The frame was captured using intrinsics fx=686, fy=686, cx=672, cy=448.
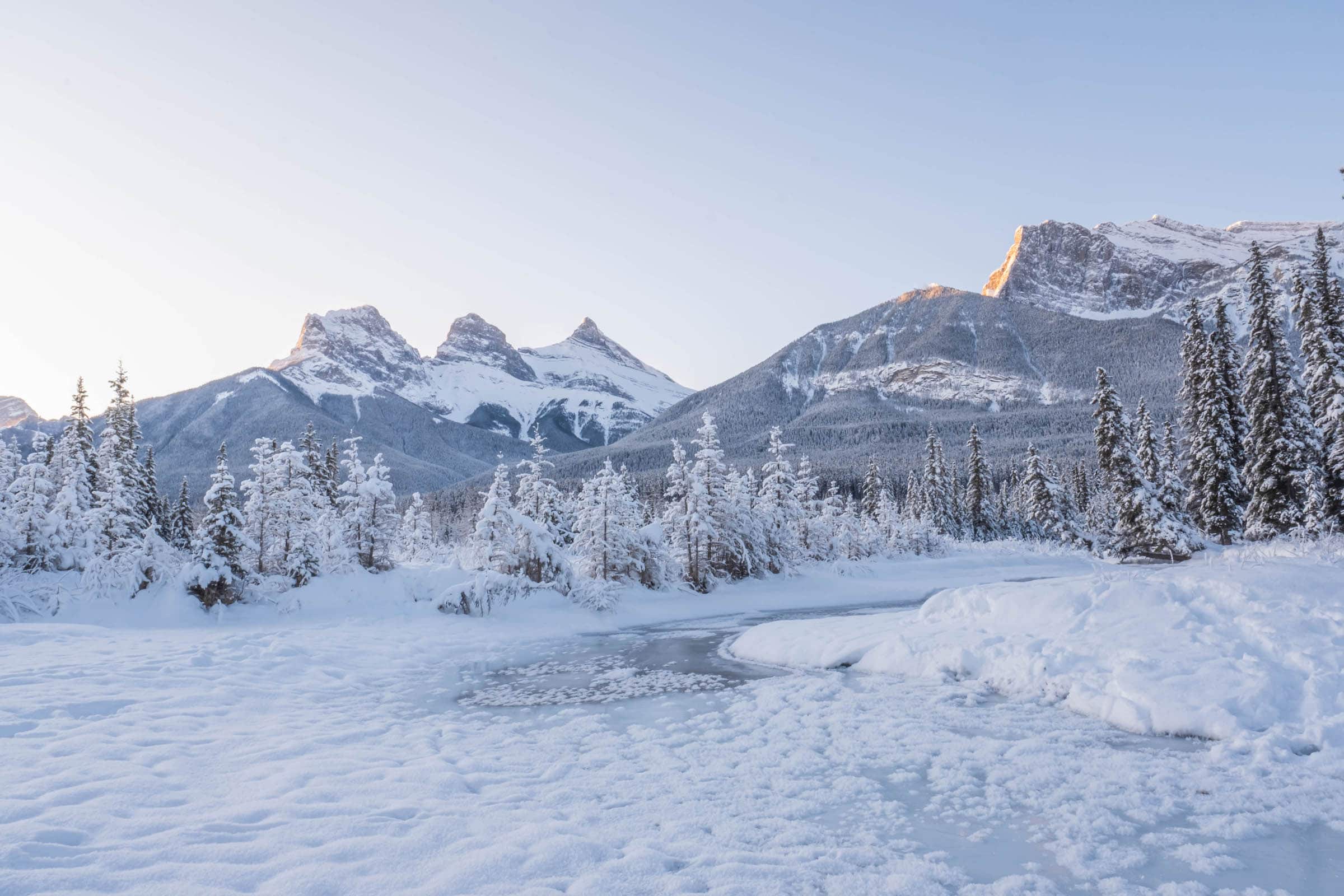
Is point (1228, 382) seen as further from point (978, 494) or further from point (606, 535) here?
point (978, 494)

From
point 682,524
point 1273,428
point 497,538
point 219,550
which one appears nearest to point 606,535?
point 682,524

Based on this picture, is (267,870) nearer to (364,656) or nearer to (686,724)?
(686,724)

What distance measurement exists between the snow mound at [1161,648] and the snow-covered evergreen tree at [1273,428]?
19.8 metres

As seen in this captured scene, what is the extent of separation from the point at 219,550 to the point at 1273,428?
4482cm

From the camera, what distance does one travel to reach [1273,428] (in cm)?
3173

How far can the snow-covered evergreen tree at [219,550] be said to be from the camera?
24062 millimetres

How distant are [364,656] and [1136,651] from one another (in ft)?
57.8

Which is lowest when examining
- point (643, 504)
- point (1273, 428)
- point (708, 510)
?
point (708, 510)

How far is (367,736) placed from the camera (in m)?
10.2

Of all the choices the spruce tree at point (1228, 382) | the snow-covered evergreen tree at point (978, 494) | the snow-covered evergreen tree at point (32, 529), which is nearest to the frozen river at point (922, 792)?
the snow-covered evergreen tree at point (32, 529)

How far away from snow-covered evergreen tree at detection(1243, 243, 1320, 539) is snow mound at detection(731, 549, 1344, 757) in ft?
64.9

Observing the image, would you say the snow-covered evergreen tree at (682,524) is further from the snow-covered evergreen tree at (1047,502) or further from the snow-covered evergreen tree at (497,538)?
the snow-covered evergreen tree at (1047,502)

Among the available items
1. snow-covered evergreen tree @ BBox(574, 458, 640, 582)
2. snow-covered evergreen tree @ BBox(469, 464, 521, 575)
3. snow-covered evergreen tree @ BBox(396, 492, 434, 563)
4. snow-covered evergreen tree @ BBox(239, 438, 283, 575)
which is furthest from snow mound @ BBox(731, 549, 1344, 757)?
snow-covered evergreen tree @ BBox(396, 492, 434, 563)

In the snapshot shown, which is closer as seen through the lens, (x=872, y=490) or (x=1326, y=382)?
(x=1326, y=382)
